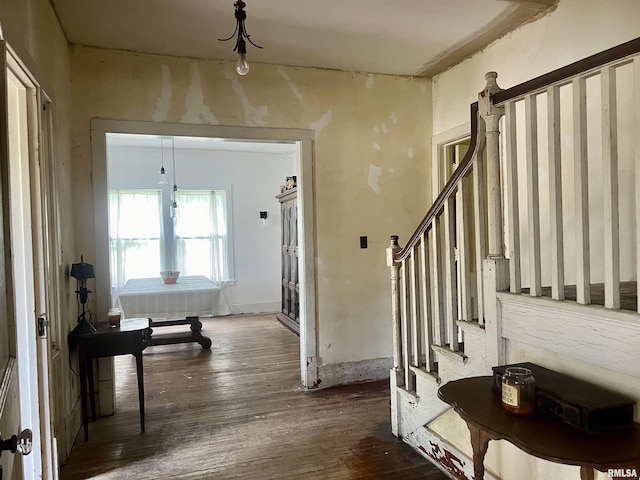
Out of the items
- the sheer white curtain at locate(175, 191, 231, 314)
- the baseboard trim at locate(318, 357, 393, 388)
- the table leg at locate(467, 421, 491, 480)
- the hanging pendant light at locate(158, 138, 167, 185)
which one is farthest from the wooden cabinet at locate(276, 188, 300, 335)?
the table leg at locate(467, 421, 491, 480)

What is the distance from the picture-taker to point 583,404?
1322 mm

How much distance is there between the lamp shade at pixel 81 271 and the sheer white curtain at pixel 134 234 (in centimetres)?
407

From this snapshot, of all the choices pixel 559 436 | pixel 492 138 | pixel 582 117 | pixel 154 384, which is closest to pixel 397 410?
pixel 559 436

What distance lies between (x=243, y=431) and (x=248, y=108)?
2.42 meters

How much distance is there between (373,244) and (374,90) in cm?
136

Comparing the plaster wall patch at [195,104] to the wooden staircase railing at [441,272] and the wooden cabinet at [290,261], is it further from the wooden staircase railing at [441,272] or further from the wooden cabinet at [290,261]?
the wooden cabinet at [290,261]

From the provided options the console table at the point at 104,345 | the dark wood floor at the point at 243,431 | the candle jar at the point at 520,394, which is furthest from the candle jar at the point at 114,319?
the candle jar at the point at 520,394

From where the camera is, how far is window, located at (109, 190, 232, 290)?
6.81 metres

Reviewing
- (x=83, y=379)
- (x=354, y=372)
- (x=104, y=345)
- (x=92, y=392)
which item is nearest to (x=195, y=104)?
(x=104, y=345)

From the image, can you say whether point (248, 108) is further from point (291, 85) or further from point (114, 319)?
point (114, 319)

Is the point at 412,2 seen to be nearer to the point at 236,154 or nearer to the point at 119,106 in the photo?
the point at 119,106

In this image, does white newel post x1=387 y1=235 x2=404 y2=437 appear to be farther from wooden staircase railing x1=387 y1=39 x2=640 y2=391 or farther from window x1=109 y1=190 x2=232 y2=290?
window x1=109 y1=190 x2=232 y2=290

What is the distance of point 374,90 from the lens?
3879mm

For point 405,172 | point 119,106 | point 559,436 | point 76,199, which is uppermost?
point 119,106
